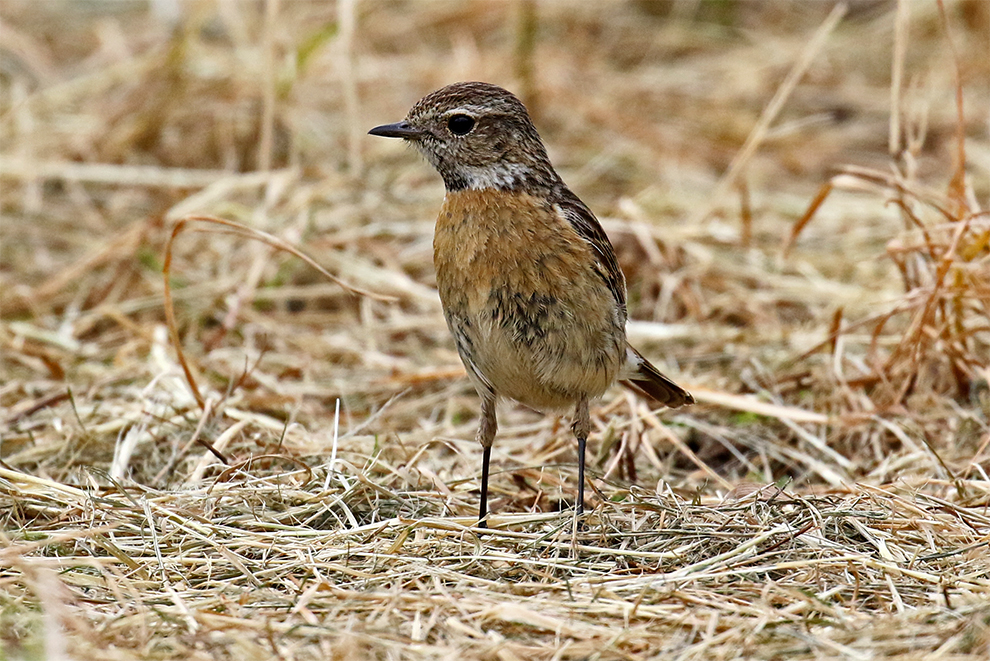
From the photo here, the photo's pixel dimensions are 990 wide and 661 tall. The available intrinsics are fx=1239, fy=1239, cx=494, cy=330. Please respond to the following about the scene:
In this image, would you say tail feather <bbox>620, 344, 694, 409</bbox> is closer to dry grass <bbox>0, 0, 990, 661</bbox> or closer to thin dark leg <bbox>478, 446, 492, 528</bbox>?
dry grass <bbox>0, 0, 990, 661</bbox>

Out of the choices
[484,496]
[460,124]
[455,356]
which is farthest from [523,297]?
[455,356]

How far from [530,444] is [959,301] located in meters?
2.01

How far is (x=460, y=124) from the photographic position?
16.0 ft

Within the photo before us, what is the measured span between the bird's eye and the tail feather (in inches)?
43.2

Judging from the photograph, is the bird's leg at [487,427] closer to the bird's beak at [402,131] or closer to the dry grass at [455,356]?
the dry grass at [455,356]

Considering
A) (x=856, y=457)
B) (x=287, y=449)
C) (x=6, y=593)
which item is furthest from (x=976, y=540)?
(x=6, y=593)

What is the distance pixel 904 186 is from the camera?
18.2 feet

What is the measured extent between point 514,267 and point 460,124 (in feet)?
2.44

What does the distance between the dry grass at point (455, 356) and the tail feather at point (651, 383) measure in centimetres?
23

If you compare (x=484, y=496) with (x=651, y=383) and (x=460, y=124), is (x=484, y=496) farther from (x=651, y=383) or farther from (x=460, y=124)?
(x=460, y=124)

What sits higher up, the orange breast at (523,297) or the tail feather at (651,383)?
the orange breast at (523,297)

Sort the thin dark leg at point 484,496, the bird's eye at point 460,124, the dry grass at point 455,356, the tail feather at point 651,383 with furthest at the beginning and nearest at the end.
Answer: the tail feather at point 651,383 → the bird's eye at point 460,124 → the thin dark leg at point 484,496 → the dry grass at point 455,356

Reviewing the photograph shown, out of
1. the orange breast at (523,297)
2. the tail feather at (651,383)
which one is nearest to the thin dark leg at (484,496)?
the orange breast at (523,297)

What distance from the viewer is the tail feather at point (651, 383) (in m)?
5.10
